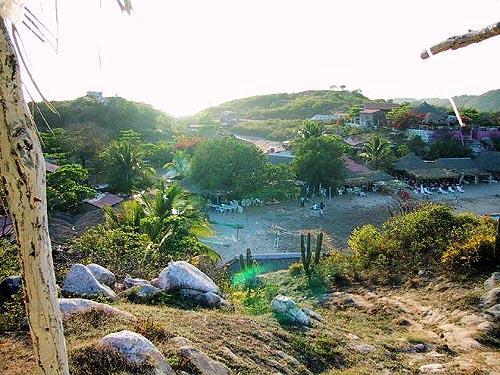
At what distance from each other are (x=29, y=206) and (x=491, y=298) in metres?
10.1

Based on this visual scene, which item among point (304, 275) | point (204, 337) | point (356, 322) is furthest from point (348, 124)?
point (204, 337)

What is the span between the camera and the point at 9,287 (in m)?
6.68

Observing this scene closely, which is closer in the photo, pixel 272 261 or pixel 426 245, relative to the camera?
pixel 426 245

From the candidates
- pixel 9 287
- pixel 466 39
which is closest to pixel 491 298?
pixel 9 287

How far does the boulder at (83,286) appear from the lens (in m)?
6.92

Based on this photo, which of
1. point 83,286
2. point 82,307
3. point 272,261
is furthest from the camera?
point 272,261

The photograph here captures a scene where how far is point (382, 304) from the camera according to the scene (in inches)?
419

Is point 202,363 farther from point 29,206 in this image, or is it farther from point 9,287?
point 29,206

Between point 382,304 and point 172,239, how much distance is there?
20.0ft

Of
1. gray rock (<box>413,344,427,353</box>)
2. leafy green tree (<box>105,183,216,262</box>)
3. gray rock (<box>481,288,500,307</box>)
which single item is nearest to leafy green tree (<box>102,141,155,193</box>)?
leafy green tree (<box>105,183,216,262</box>)

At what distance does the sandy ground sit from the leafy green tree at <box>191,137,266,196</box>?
1755 millimetres

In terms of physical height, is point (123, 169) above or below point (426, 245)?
above

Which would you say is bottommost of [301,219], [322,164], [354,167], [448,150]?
[301,219]

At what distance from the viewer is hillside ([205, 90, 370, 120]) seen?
269ft
